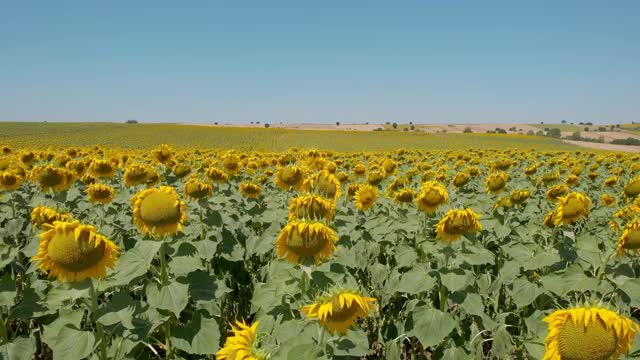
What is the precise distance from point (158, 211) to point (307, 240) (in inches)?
56.9

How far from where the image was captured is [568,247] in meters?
4.80

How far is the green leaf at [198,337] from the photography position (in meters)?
3.25

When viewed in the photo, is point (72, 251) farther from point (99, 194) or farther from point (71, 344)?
point (99, 194)

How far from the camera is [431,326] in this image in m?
3.53

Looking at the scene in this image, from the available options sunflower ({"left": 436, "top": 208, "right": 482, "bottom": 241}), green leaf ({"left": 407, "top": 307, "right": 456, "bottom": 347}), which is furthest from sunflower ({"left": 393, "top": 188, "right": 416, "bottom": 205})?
green leaf ({"left": 407, "top": 307, "right": 456, "bottom": 347})

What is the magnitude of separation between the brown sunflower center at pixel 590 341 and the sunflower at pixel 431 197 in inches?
→ 118

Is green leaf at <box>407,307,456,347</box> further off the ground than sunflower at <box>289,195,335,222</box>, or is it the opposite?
sunflower at <box>289,195,335,222</box>

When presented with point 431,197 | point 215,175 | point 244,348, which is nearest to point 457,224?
point 431,197

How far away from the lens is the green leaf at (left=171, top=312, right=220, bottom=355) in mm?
3252

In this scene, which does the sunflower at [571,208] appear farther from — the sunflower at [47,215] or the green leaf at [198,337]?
the sunflower at [47,215]

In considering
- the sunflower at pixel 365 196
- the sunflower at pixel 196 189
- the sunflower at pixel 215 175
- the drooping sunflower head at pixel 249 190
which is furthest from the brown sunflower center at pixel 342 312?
the sunflower at pixel 215 175

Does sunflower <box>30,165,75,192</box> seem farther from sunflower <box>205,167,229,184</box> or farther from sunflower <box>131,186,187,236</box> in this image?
sunflower <box>131,186,187,236</box>

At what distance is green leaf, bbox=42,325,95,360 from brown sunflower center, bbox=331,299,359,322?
77.0 inches

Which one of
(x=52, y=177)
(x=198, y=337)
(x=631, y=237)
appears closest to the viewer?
(x=198, y=337)
